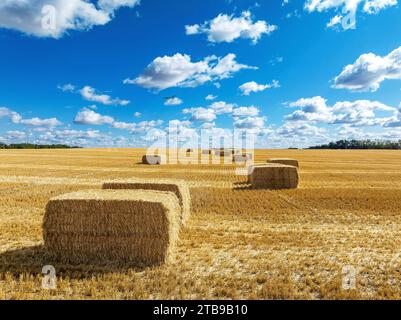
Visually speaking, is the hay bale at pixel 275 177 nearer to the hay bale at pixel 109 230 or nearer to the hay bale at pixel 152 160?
the hay bale at pixel 109 230

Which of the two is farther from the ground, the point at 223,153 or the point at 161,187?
the point at 223,153

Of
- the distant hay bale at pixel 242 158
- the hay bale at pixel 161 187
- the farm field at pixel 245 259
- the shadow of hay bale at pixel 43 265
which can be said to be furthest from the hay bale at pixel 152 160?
the shadow of hay bale at pixel 43 265

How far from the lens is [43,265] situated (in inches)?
287

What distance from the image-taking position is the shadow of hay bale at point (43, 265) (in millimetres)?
6816

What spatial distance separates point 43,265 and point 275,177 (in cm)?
1667


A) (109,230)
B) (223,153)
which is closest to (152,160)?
(223,153)

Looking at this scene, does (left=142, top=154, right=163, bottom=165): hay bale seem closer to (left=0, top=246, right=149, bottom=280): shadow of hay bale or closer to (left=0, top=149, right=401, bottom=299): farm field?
(left=0, top=149, right=401, bottom=299): farm field

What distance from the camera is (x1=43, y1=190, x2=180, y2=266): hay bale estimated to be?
7664 mm

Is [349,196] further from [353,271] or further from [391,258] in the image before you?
[353,271]

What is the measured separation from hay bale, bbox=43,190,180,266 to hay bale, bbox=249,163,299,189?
1472cm

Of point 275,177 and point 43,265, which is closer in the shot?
point 43,265

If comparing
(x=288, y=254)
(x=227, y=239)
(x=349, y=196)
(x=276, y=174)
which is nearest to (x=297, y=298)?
(x=288, y=254)

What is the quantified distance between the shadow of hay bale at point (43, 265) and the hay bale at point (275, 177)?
1541cm

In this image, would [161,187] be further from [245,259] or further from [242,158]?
[242,158]
